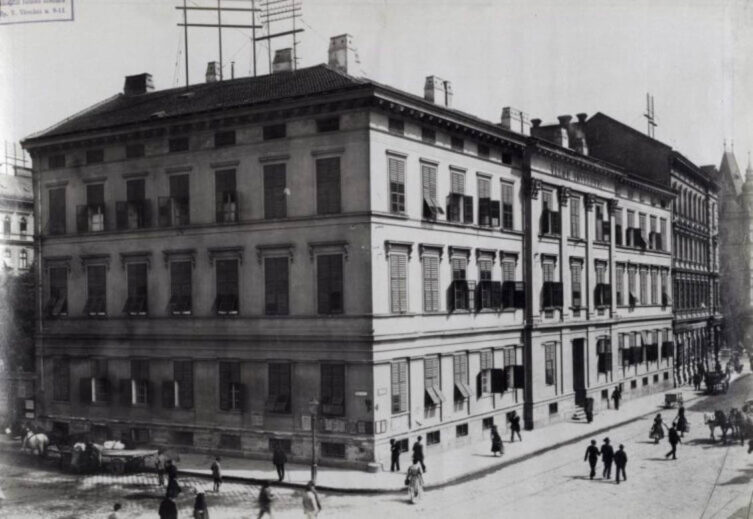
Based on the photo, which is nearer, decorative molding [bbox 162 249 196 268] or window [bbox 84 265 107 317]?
decorative molding [bbox 162 249 196 268]

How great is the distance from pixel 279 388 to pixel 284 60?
53.2 ft

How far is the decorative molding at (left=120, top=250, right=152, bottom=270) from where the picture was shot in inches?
1403

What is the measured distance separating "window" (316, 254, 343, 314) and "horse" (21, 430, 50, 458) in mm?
12783

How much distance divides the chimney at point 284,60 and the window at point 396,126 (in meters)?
9.03

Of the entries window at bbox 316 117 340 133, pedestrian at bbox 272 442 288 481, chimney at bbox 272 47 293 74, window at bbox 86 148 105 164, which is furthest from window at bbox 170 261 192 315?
chimney at bbox 272 47 293 74

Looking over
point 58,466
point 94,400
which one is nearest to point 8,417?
point 94,400

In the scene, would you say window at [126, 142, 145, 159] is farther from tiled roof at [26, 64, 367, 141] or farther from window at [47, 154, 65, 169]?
window at [47, 154, 65, 169]

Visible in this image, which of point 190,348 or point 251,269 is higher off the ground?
point 251,269

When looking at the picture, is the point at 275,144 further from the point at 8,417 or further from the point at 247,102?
the point at 8,417

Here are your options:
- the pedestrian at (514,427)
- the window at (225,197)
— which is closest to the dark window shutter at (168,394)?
the window at (225,197)

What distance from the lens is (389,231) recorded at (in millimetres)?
31469

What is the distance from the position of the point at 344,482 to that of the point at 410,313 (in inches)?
293

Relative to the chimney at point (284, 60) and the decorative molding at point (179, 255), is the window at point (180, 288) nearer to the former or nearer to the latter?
the decorative molding at point (179, 255)

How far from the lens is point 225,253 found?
33.7 metres
